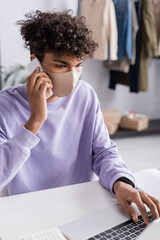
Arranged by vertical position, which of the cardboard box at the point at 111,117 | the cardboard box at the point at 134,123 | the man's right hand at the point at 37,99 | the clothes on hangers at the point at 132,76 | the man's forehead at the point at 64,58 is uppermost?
the man's forehead at the point at 64,58

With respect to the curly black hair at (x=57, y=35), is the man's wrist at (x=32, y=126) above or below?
below

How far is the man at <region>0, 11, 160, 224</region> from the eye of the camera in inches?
43.1

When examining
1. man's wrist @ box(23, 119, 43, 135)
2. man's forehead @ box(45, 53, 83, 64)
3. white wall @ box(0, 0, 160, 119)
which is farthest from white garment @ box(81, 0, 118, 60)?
man's wrist @ box(23, 119, 43, 135)

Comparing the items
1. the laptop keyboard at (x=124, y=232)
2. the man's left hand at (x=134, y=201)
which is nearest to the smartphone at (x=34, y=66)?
the man's left hand at (x=134, y=201)

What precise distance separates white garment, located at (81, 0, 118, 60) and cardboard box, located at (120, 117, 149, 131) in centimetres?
90

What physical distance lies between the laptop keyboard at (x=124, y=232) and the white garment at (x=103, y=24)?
9.32ft

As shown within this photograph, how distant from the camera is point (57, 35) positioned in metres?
1.18

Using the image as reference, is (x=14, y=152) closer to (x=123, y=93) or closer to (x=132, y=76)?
(x=132, y=76)

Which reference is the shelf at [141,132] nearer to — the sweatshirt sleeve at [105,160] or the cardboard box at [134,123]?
the cardboard box at [134,123]

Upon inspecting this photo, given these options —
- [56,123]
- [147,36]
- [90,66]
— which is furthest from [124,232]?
[90,66]

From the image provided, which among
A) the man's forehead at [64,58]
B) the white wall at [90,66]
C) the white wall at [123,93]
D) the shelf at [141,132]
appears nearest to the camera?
the man's forehead at [64,58]

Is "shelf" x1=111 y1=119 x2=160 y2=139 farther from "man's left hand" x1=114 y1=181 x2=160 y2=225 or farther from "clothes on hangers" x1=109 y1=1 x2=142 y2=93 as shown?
"man's left hand" x1=114 y1=181 x2=160 y2=225

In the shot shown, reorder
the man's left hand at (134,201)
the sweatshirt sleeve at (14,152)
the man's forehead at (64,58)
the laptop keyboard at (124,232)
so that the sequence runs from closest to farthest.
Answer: the laptop keyboard at (124,232) → the man's left hand at (134,201) → the sweatshirt sleeve at (14,152) → the man's forehead at (64,58)

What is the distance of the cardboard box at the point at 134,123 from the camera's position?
13.4 ft
